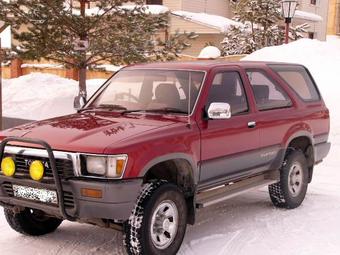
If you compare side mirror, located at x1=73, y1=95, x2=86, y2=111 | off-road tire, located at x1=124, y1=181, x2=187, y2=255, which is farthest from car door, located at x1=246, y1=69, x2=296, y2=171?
side mirror, located at x1=73, y1=95, x2=86, y2=111

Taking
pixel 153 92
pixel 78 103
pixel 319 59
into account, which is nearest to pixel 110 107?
pixel 153 92

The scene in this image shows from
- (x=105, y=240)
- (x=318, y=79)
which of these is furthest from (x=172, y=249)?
(x=318, y=79)

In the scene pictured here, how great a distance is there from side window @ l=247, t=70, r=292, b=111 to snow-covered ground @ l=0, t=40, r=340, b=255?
130cm

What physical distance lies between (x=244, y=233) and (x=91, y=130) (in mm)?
2047

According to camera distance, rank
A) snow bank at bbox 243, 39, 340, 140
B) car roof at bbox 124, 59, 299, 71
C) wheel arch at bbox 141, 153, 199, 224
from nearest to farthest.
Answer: wheel arch at bbox 141, 153, 199, 224 < car roof at bbox 124, 59, 299, 71 < snow bank at bbox 243, 39, 340, 140

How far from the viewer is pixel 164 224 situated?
470 cm

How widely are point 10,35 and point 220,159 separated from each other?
26.8 feet

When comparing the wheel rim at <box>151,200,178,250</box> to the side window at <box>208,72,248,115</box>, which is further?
the side window at <box>208,72,248,115</box>

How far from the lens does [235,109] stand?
18.9 ft

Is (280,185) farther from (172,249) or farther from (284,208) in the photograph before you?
(172,249)

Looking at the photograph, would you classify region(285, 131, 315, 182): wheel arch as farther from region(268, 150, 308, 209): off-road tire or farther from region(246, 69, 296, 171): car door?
region(246, 69, 296, 171): car door

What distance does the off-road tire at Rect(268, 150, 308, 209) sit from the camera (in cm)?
649

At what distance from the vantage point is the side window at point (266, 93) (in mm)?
6145

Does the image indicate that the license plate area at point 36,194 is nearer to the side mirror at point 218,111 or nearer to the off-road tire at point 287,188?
the side mirror at point 218,111
